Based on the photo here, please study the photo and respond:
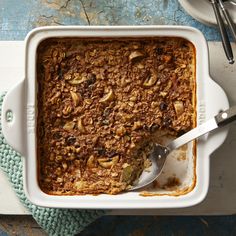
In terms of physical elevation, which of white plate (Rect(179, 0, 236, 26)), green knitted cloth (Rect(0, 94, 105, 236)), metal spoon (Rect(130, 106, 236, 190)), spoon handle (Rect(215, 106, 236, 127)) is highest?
white plate (Rect(179, 0, 236, 26))

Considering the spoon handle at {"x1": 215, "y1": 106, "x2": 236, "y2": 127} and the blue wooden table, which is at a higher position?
the blue wooden table

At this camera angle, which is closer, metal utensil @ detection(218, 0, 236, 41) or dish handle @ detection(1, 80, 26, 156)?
dish handle @ detection(1, 80, 26, 156)

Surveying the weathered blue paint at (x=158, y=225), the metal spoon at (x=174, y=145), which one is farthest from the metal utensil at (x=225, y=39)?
the weathered blue paint at (x=158, y=225)

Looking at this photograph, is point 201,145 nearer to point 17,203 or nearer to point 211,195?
point 211,195

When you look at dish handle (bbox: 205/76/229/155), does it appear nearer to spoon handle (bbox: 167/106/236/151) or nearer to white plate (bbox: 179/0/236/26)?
spoon handle (bbox: 167/106/236/151)

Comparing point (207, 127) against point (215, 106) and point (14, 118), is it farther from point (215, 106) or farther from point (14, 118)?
point (14, 118)

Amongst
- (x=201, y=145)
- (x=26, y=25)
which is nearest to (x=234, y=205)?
(x=201, y=145)

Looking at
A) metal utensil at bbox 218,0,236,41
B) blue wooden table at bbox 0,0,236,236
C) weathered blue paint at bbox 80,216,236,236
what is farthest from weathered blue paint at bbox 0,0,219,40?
weathered blue paint at bbox 80,216,236,236
